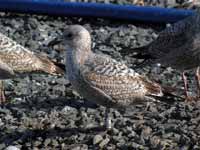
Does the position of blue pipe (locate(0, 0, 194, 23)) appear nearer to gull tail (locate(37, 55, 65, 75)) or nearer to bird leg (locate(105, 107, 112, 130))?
gull tail (locate(37, 55, 65, 75))

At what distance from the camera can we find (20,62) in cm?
827

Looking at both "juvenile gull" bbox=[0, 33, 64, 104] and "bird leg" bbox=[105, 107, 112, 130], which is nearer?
"bird leg" bbox=[105, 107, 112, 130]

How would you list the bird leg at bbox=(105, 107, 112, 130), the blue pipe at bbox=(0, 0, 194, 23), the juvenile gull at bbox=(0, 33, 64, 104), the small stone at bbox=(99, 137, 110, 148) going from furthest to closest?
the blue pipe at bbox=(0, 0, 194, 23) < the juvenile gull at bbox=(0, 33, 64, 104) < the bird leg at bbox=(105, 107, 112, 130) < the small stone at bbox=(99, 137, 110, 148)

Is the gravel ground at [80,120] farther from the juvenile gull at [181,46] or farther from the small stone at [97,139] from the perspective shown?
the juvenile gull at [181,46]

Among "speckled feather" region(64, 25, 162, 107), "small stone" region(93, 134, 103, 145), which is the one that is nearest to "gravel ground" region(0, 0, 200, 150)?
"small stone" region(93, 134, 103, 145)

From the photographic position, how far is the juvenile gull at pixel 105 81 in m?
7.14

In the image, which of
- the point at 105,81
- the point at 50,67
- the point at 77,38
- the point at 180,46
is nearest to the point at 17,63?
the point at 50,67

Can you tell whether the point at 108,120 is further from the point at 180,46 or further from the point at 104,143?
the point at 180,46

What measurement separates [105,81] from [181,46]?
62.1 inches

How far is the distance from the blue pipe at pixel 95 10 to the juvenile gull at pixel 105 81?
3188mm

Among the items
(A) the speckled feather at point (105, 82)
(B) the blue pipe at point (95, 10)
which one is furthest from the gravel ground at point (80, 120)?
(B) the blue pipe at point (95, 10)

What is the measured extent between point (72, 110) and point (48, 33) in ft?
8.45

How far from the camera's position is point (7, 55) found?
27.1 ft

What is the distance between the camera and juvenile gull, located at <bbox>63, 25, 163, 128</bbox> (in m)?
7.14
